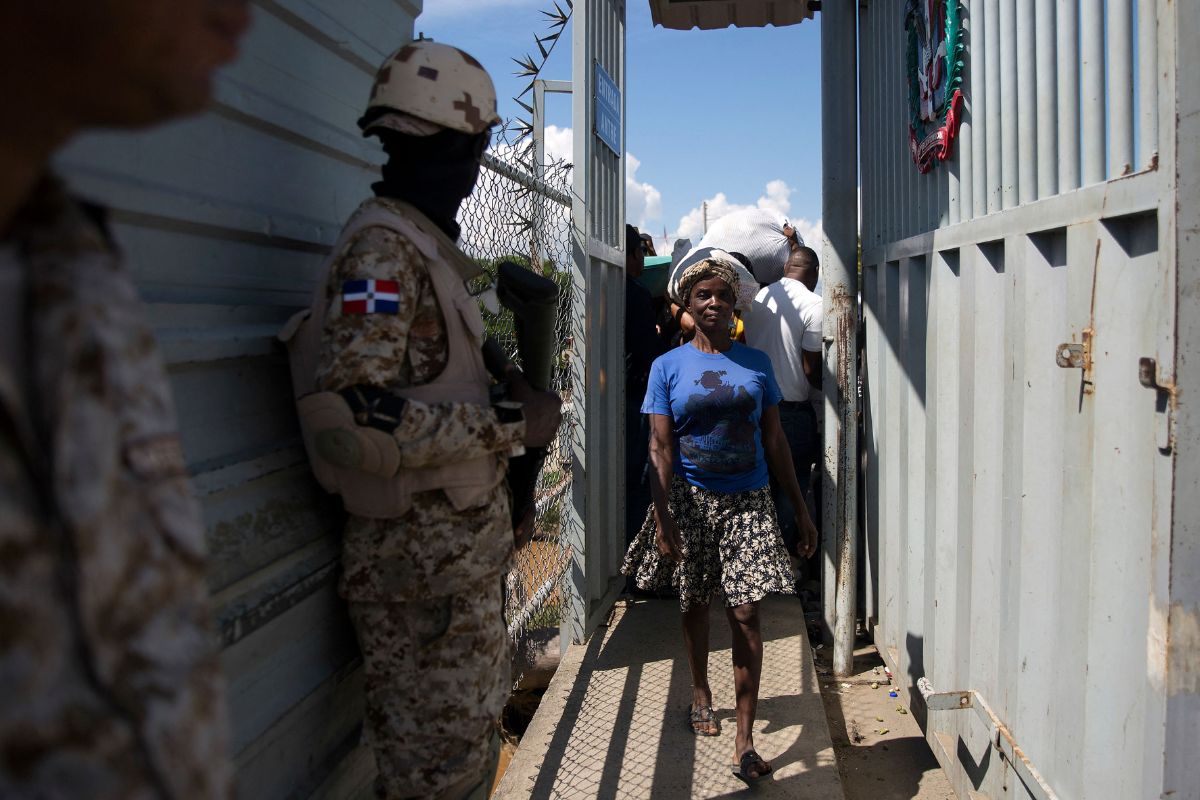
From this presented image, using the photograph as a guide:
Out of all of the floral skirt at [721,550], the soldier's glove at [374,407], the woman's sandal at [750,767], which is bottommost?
the woman's sandal at [750,767]

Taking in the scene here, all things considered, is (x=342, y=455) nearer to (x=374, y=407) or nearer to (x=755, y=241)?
(x=374, y=407)

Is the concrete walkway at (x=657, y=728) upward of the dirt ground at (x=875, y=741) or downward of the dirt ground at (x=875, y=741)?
upward

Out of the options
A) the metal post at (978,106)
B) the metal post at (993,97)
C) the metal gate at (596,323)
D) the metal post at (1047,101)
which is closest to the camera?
the metal post at (1047,101)

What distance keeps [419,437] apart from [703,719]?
2.45 metres

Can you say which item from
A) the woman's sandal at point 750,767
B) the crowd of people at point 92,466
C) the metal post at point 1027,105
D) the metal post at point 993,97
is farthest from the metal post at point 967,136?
the crowd of people at point 92,466

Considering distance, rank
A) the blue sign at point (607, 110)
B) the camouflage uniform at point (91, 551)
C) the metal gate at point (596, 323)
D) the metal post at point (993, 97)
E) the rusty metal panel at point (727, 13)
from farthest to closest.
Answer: the rusty metal panel at point (727, 13)
the blue sign at point (607, 110)
the metal gate at point (596, 323)
the metal post at point (993, 97)
the camouflage uniform at point (91, 551)

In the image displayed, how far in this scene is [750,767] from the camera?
11.3 ft

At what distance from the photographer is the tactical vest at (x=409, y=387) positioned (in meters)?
1.88

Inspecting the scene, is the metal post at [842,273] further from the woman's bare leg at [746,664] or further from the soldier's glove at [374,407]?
the soldier's glove at [374,407]

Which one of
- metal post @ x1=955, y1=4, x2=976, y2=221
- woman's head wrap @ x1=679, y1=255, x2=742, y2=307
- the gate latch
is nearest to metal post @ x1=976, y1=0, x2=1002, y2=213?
metal post @ x1=955, y1=4, x2=976, y2=221

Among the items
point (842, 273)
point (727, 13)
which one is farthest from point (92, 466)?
point (727, 13)

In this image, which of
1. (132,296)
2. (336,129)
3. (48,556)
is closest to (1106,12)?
(336,129)

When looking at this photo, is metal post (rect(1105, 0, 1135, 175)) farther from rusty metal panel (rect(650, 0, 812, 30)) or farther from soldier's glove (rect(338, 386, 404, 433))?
rusty metal panel (rect(650, 0, 812, 30))

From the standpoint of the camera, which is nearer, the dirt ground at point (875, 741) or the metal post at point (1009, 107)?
the metal post at point (1009, 107)
